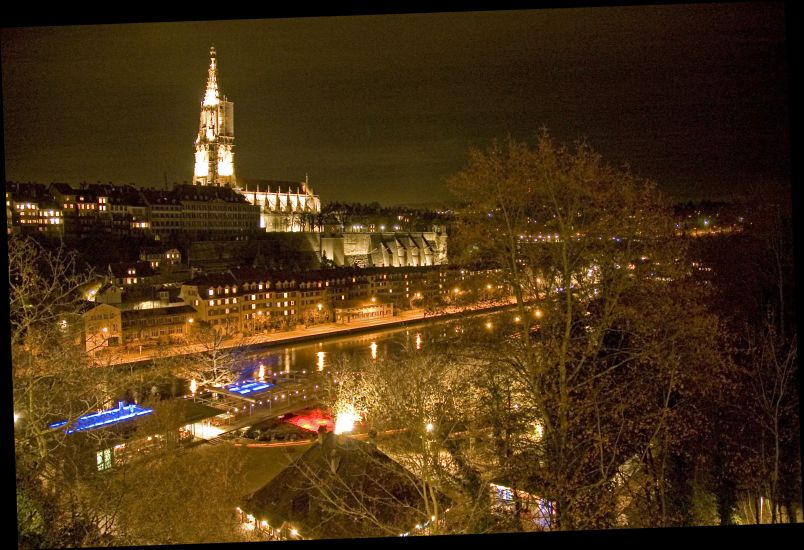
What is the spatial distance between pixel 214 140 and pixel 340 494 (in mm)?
33138

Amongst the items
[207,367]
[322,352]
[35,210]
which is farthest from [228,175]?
[207,367]

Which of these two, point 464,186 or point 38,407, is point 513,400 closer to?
point 464,186

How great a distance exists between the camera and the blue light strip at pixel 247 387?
35.1ft

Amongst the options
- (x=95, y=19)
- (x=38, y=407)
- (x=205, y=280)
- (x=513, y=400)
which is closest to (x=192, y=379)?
(x=205, y=280)

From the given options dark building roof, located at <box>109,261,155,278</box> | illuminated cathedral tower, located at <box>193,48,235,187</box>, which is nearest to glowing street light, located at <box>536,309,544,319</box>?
dark building roof, located at <box>109,261,155,278</box>

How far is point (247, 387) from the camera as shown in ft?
36.2

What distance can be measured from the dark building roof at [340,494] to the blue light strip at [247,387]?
668cm

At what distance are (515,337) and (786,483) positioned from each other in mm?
2018

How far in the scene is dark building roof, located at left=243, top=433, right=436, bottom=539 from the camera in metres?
3.34

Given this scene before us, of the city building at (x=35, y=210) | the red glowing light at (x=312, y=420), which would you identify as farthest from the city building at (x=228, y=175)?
the red glowing light at (x=312, y=420)

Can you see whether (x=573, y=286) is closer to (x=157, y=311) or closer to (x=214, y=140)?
(x=157, y=311)

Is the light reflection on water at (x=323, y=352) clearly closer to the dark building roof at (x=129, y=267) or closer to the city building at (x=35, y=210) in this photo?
the dark building roof at (x=129, y=267)

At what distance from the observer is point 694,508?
3521 mm

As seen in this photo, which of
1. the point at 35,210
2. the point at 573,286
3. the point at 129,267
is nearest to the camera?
the point at 573,286
